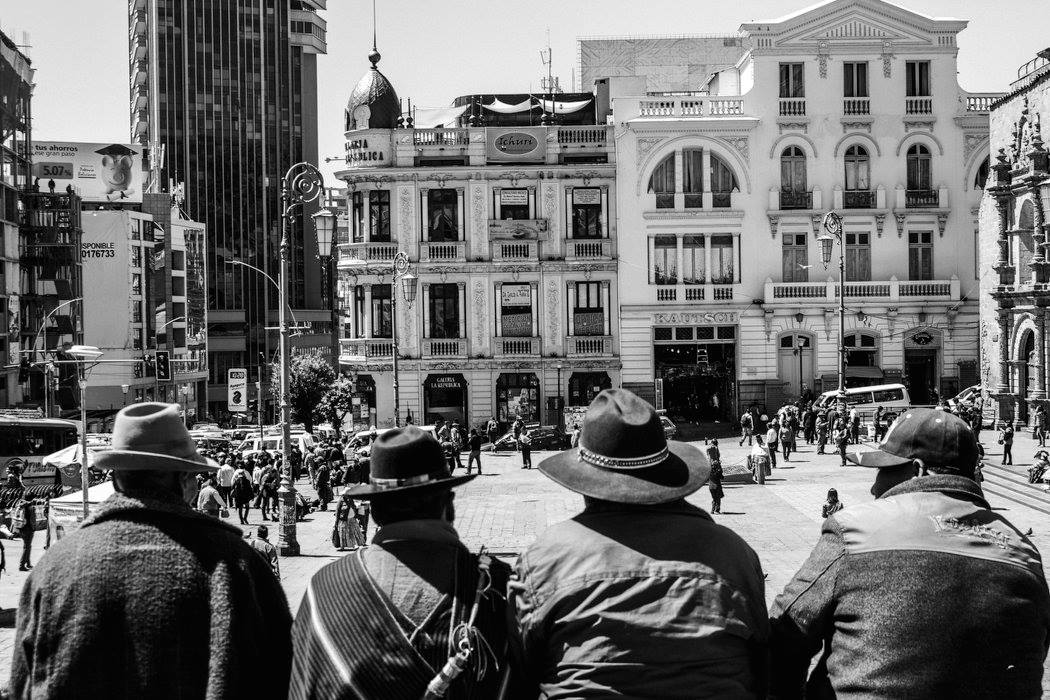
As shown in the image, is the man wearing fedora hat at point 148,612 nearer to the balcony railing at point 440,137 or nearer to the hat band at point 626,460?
the hat band at point 626,460

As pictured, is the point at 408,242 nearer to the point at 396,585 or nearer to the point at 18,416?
the point at 18,416

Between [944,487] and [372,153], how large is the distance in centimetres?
4533

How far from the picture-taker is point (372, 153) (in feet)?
159

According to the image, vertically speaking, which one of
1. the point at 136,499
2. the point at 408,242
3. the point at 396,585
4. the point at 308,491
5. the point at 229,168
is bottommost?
the point at 308,491

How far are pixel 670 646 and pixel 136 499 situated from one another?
73.5 inches

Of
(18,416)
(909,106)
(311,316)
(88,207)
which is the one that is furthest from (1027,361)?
(311,316)

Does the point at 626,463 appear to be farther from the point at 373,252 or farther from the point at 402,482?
the point at 373,252

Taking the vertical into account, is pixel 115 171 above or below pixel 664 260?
above

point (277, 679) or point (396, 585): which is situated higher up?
point (396, 585)

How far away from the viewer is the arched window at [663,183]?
4797 cm

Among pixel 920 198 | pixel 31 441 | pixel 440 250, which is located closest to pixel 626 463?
pixel 31 441

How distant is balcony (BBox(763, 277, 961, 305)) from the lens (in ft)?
155

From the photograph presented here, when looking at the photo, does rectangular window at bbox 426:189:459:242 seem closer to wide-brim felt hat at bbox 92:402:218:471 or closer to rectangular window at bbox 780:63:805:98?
rectangular window at bbox 780:63:805:98

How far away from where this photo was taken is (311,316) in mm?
125062
